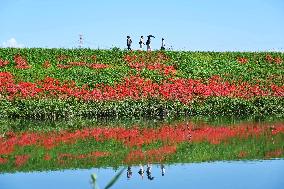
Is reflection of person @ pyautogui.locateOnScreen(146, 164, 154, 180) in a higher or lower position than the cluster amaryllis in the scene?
lower

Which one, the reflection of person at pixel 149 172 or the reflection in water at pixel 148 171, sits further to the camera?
the reflection in water at pixel 148 171

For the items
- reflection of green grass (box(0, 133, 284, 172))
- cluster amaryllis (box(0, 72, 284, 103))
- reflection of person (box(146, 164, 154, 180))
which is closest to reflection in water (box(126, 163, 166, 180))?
reflection of person (box(146, 164, 154, 180))

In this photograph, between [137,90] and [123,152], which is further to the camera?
[137,90]

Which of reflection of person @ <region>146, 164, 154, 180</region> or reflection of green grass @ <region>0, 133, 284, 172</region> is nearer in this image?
reflection of person @ <region>146, 164, 154, 180</region>

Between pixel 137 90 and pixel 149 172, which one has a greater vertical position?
pixel 137 90

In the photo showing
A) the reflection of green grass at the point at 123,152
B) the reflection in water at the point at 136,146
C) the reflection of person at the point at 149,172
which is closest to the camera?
the reflection of person at the point at 149,172

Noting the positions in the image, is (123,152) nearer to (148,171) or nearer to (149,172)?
(148,171)

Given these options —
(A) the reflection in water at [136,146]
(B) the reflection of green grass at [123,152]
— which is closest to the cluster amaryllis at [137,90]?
(A) the reflection in water at [136,146]

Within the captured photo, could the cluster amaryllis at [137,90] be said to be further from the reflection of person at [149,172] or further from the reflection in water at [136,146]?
the reflection of person at [149,172]

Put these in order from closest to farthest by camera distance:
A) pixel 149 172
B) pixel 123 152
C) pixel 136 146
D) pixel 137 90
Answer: pixel 149 172
pixel 123 152
pixel 136 146
pixel 137 90

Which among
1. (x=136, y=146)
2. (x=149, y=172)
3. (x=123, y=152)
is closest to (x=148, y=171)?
(x=149, y=172)

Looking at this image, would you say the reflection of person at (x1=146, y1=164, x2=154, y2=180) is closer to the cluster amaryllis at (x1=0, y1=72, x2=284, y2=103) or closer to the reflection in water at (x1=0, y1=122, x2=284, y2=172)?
the reflection in water at (x1=0, y1=122, x2=284, y2=172)

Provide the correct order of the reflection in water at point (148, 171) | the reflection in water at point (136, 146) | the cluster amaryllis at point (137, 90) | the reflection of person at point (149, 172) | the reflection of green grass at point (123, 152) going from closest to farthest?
the reflection of person at point (149, 172)
the reflection in water at point (148, 171)
the reflection of green grass at point (123, 152)
the reflection in water at point (136, 146)
the cluster amaryllis at point (137, 90)

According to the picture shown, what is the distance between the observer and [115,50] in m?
49.7
